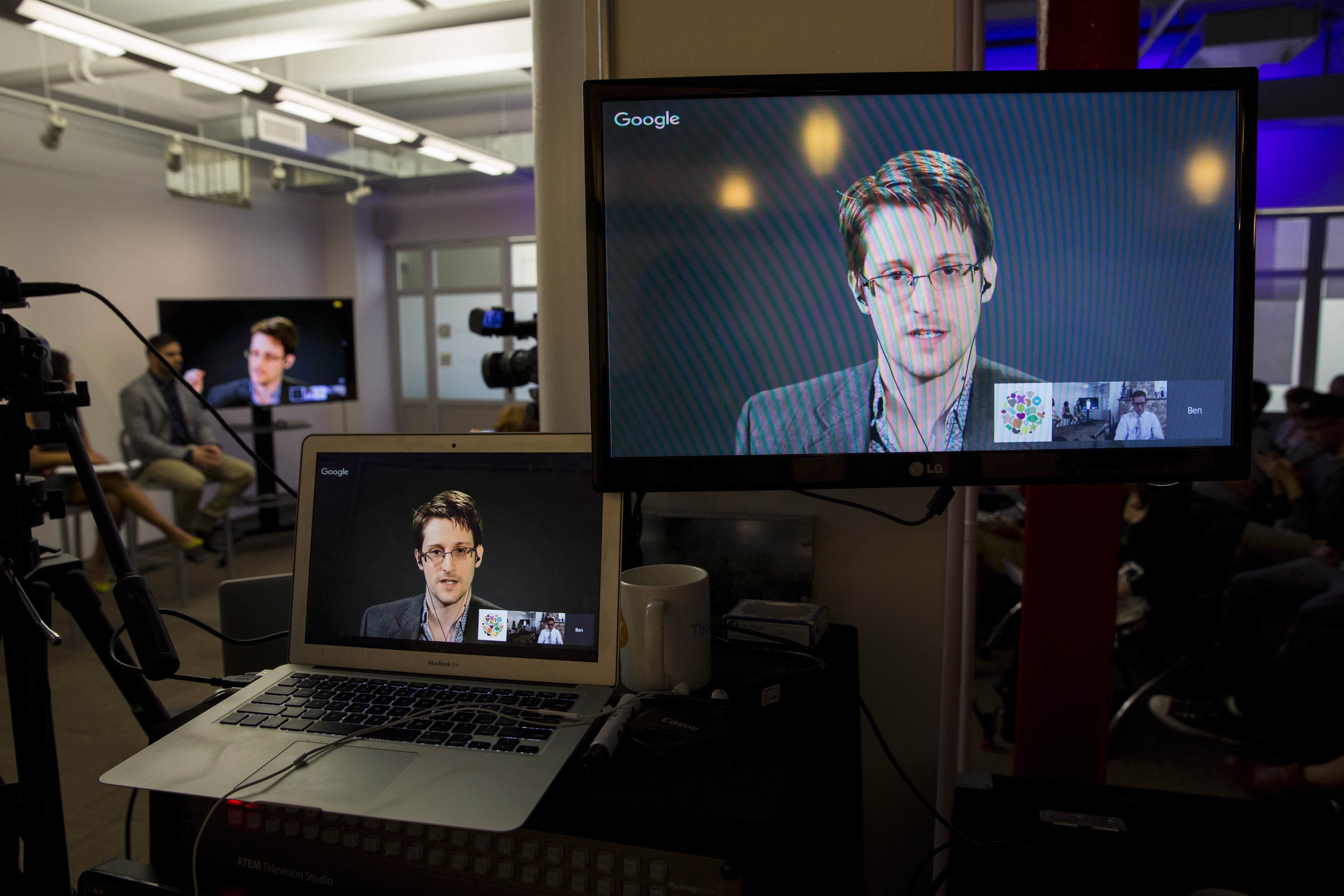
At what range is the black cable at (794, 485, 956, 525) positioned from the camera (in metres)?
0.98


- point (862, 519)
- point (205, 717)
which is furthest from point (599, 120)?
point (205, 717)

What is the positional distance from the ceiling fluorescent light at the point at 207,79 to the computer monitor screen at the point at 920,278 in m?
3.51

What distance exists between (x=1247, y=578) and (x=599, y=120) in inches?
108

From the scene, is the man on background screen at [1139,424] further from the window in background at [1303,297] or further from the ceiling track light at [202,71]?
the window in background at [1303,297]

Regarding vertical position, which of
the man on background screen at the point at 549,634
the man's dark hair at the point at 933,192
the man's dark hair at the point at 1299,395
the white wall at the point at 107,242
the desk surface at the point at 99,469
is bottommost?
the desk surface at the point at 99,469

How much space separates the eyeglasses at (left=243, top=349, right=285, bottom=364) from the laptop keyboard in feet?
16.9

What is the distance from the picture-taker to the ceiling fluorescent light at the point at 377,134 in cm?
449

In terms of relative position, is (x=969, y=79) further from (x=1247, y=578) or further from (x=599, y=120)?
(x=1247, y=578)

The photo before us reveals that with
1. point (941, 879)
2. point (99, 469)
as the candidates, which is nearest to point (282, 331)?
point (99, 469)

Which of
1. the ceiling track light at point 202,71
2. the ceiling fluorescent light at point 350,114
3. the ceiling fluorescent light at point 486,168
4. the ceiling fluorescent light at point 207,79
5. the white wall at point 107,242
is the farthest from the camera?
the ceiling fluorescent light at point 486,168

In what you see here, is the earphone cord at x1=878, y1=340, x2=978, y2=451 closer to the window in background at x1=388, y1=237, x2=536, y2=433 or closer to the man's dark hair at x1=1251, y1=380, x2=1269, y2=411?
the man's dark hair at x1=1251, y1=380, x2=1269, y2=411

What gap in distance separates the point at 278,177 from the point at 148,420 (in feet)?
6.41

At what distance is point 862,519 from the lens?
1.18 m

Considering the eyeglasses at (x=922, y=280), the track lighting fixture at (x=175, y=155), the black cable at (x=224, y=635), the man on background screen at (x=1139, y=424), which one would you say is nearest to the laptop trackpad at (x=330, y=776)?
the black cable at (x=224, y=635)
